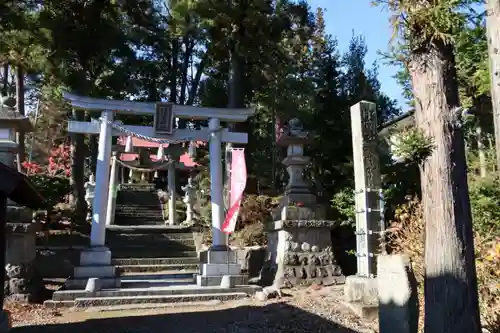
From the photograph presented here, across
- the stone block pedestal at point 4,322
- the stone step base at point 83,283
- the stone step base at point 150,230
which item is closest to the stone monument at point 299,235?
the stone step base at point 83,283

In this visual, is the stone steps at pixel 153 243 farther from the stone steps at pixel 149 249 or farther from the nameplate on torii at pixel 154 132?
the nameplate on torii at pixel 154 132

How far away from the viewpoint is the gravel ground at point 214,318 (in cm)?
630

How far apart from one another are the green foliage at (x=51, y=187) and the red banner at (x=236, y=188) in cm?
690

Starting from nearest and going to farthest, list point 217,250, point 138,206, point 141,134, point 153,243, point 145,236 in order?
point 217,250 < point 141,134 < point 153,243 < point 145,236 < point 138,206

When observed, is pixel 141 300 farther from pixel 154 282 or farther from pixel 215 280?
pixel 215 280

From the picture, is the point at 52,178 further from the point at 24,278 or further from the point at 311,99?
the point at 311,99

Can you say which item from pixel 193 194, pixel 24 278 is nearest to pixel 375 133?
pixel 24 278

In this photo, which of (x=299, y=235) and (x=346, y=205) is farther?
(x=346, y=205)

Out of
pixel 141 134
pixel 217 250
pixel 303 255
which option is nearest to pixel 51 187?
pixel 141 134

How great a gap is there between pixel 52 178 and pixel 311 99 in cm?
909

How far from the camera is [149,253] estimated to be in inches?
520

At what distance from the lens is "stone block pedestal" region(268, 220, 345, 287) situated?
363 inches

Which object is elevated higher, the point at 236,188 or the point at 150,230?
the point at 236,188

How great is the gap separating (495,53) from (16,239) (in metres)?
7.92
